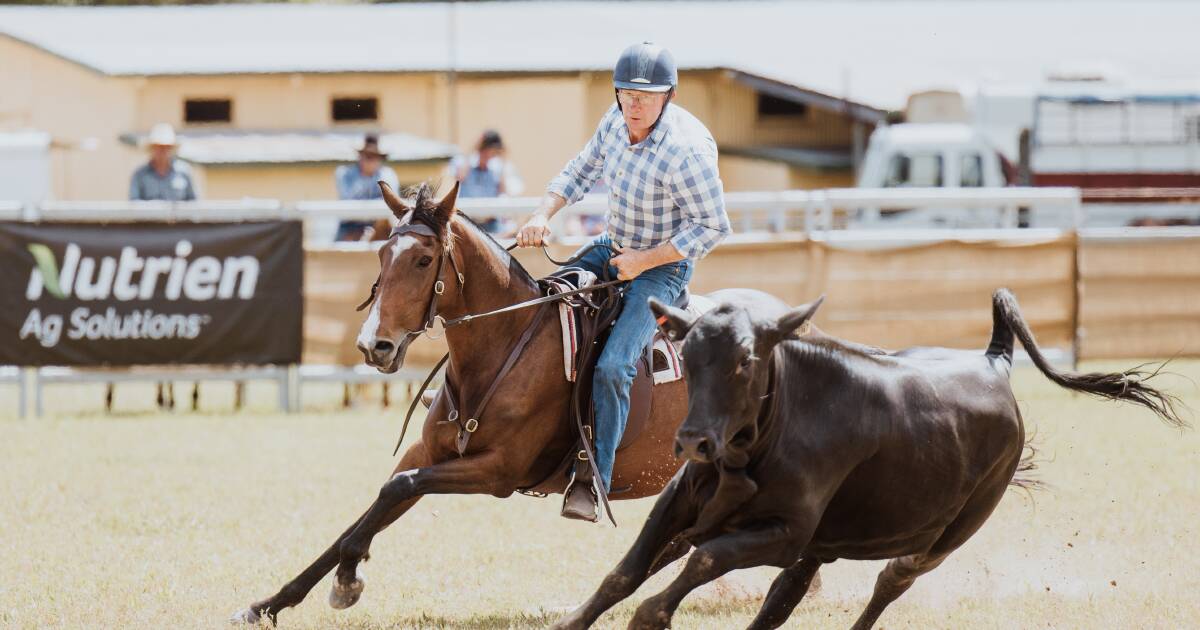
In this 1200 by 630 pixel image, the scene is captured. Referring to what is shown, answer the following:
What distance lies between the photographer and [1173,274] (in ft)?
47.1

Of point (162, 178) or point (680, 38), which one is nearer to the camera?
point (162, 178)

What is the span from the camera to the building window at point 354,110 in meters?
32.2

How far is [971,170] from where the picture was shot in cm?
2412

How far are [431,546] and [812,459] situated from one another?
337 cm

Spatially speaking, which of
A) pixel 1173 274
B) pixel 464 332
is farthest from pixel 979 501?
pixel 1173 274

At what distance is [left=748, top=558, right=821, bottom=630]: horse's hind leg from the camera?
5.96 metres

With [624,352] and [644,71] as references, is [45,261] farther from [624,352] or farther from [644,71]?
[644,71]

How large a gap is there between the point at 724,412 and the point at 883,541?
1.13 meters

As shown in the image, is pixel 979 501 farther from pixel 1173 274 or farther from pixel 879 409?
pixel 1173 274

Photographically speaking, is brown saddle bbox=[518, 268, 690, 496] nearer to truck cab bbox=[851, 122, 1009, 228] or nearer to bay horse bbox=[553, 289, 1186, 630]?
bay horse bbox=[553, 289, 1186, 630]

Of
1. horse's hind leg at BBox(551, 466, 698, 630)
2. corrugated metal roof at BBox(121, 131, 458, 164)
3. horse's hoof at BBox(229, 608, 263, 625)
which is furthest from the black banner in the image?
corrugated metal roof at BBox(121, 131, 458, 164)

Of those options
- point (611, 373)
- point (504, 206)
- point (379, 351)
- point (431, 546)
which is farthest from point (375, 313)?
point (504, 206)

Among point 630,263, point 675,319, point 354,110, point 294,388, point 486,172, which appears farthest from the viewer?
point 354,110

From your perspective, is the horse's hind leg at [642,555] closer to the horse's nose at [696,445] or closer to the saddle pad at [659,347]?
the horse's nose at [696,445]
